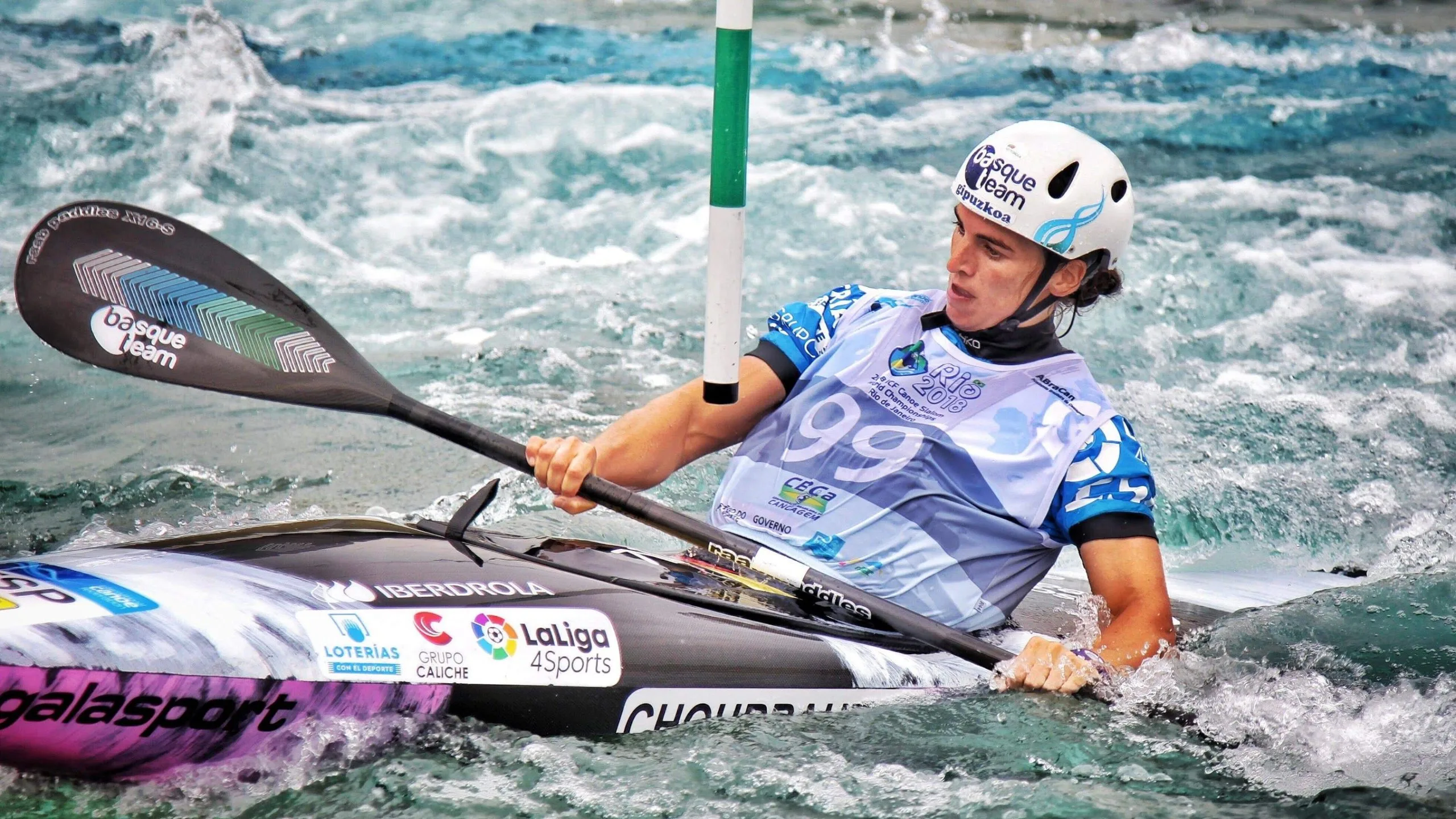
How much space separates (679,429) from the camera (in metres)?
3.21

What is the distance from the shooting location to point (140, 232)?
3.03 metres

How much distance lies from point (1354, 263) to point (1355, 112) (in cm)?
275

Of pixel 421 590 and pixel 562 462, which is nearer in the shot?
pixel 421 590

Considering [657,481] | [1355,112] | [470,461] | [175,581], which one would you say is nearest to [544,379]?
[470,461]

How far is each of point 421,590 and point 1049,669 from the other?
3.95 ft

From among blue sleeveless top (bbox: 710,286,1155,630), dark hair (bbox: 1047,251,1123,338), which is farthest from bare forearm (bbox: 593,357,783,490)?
dark hair (bbox: 1047,251,1123,338)

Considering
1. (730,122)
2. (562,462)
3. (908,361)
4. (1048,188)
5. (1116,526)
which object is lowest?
Result: (1116,526)

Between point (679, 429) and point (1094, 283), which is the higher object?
point (1094, 283)

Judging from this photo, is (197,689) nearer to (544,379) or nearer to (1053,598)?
(1053,598)

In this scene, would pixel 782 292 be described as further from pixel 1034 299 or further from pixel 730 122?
pixel 730 122

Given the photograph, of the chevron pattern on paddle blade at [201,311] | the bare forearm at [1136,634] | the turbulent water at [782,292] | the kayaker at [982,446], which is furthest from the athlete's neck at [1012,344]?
the chevron pattern on paddle blade at [201,311]

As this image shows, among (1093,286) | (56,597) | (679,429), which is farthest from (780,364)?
(56,597)

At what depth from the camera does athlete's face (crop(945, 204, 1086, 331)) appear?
9.87 ft

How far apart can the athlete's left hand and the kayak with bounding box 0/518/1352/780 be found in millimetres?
212
